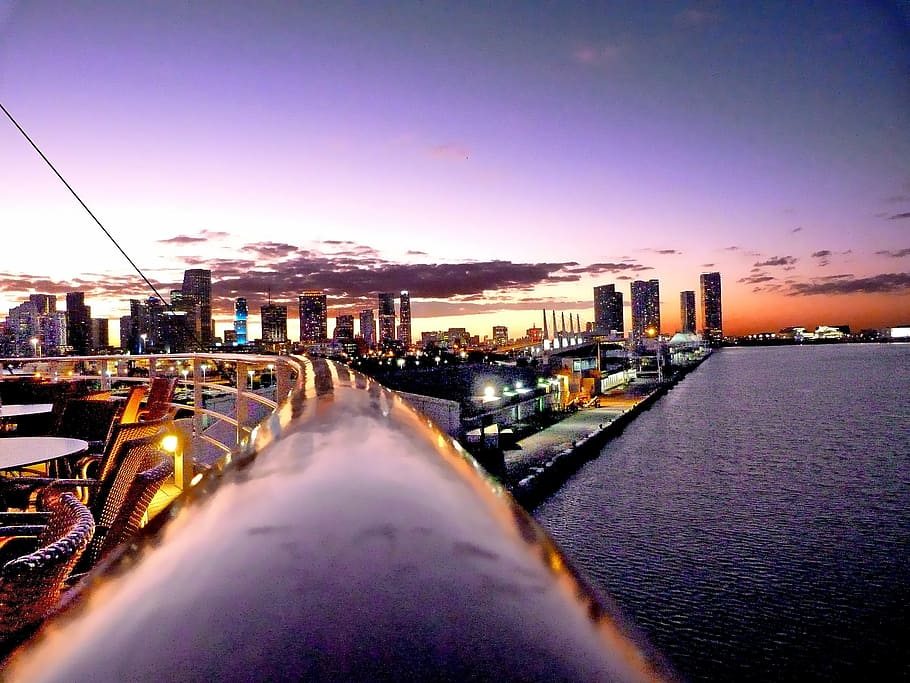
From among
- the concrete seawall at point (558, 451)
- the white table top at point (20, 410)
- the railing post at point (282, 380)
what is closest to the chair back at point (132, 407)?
the white table top at point (20, 410)

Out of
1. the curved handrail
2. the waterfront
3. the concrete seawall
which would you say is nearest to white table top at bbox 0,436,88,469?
the curved handrail

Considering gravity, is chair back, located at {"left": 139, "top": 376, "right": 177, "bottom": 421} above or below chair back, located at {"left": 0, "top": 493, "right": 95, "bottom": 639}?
above

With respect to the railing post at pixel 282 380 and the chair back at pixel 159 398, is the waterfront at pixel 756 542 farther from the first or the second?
the chair back at pixel 159 398

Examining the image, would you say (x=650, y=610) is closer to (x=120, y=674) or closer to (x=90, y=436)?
(x=90, y=436)

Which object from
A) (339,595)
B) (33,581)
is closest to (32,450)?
(33,581)

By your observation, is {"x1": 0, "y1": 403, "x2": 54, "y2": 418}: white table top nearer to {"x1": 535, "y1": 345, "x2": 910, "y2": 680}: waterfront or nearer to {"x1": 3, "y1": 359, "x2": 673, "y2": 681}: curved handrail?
{"x1": 3, "y1": 359, "x2": 673, "y2": 681}: curved handrail

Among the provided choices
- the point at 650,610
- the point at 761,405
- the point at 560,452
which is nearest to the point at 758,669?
the point at 650,610
